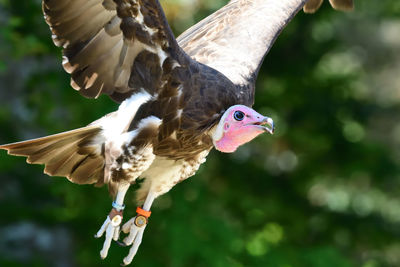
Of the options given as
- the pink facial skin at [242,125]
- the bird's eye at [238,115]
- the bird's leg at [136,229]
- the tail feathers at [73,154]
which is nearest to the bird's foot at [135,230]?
the bird's leg at [136,229]

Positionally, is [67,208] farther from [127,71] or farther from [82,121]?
[127,71]

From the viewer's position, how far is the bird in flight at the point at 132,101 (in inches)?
153

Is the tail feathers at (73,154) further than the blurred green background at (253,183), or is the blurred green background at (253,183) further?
the blurred green background at (253,183)

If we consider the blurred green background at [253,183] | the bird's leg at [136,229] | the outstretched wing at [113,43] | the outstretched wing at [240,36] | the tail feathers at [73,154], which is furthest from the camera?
the blurred green background at [253,183]

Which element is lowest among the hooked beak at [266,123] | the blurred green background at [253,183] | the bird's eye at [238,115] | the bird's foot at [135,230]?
the blurred green background at [253,183]

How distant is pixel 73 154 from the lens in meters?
4.26

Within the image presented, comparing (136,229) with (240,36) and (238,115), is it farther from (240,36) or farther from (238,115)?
(240,36)

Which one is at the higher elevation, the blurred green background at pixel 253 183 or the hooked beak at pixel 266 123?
the hooked beak at pixel 266 123

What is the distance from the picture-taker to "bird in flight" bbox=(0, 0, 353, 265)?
3.90 meters

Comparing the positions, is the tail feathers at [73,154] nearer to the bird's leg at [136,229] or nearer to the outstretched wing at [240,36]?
the bird's leg at [136,229]

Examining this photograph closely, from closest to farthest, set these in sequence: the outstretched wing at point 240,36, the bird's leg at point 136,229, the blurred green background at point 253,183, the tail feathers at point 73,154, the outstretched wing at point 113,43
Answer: the outstretched wing at point 113,43
the tail feathers at point 73,154
the bird's leg at point 136,229
the outstretched wing at point 240,36
the blurred green background at point 253,183

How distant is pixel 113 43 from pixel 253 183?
5.33 meters

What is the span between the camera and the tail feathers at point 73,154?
13.5 ft

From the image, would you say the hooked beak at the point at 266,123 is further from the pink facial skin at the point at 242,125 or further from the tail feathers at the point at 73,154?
the tail feathers at the point at 73,154
